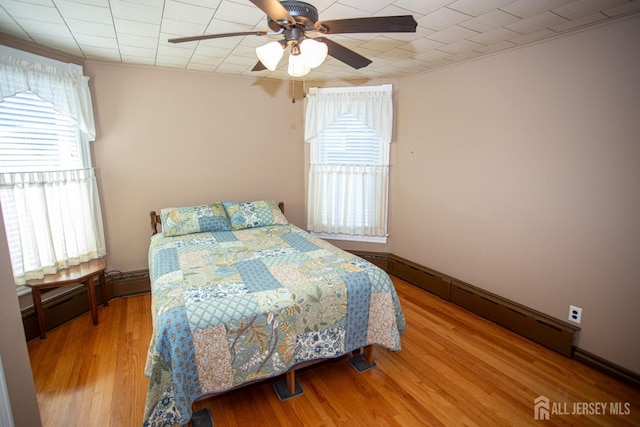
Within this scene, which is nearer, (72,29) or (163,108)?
(72,29)

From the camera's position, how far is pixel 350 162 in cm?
391

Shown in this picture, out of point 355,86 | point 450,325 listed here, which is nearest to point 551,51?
point 355,86

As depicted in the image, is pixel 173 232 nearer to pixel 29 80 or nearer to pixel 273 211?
pixel 273 211

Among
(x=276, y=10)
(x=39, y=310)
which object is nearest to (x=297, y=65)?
(x=276, y=10)

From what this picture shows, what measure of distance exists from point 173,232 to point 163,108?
1.32m

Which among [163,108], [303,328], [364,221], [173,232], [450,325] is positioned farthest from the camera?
[364,221]

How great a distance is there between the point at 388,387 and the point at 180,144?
3.04 m

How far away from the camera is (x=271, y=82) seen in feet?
12.5

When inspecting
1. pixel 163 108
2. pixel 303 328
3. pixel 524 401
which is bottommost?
pixel 524 401

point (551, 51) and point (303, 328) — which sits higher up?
point (551, 51)

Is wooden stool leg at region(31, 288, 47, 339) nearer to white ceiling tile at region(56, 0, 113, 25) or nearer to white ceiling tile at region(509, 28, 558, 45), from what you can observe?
Result: white ceiling tile at region(56, 0, 113, 25)

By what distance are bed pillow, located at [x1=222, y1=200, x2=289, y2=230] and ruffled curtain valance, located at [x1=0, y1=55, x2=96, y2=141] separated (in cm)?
145

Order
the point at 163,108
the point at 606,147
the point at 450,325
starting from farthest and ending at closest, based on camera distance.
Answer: the point at 163,108, the point at 450,325, the point at 606,147

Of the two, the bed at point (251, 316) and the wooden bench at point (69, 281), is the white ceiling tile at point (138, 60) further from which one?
the wooden bench at point (69, 281)
